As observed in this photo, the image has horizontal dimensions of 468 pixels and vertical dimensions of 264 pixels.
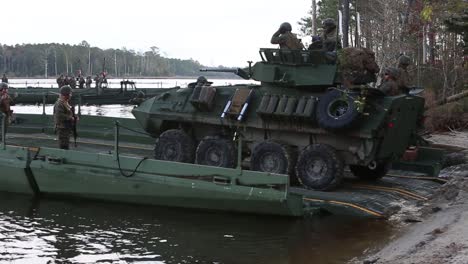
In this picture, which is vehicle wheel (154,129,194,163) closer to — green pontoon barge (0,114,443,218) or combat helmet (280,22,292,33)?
green pontoon barge (0,114,443,218)

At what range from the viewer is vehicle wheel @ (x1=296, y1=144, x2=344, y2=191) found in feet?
40.1

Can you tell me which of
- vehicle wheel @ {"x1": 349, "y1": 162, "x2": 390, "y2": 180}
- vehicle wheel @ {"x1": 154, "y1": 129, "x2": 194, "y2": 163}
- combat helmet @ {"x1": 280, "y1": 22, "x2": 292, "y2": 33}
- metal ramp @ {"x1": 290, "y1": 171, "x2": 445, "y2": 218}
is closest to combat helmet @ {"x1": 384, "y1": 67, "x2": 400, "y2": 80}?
vehicle wheel @ {"x1": 349, "y1": 162, "x2": 390, "y2": 180}

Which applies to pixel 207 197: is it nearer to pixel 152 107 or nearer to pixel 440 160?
pixel 152 107

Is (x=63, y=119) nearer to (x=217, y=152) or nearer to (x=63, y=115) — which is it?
(x=63, y=115)

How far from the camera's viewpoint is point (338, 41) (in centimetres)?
1292

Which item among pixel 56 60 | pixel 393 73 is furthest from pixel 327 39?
pixel 56 60

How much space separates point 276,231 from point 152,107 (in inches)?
218

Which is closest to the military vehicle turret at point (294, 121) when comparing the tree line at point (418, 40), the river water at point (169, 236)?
the river water at point (169, 236)

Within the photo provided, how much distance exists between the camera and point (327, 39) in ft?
43.5

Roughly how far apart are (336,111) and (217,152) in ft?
8.98

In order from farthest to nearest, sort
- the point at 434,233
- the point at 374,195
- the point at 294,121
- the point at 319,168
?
the point at 294,121
the point at 319,168
the point at 374,195
the point at 434,233

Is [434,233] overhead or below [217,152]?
below

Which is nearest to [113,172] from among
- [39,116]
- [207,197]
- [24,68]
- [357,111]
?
→ [207,197]

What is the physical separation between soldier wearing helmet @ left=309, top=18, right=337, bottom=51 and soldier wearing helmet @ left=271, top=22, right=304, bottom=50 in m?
0.30
